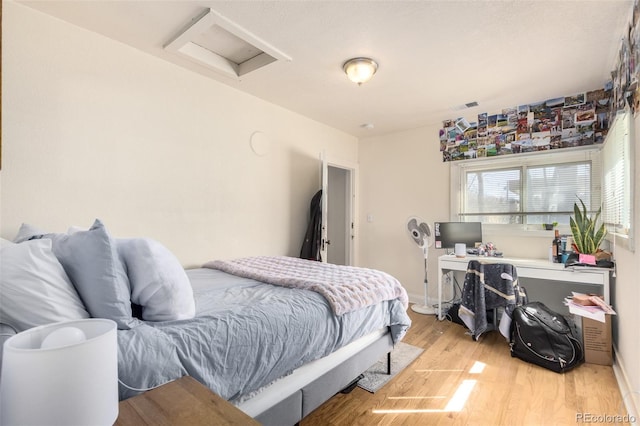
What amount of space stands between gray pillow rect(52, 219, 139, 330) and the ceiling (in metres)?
1.60

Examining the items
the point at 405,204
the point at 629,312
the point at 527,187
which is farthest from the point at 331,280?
the point at 527,187

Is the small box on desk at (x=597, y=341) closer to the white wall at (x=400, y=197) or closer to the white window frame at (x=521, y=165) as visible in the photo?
the white window frame at (x=521, y=165)

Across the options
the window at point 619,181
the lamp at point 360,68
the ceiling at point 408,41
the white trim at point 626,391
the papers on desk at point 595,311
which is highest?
the ceiling at point 408,41

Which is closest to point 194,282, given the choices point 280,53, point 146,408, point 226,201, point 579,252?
point 226,201

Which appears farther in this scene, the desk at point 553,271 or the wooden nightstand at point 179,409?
the desk at point 553,271

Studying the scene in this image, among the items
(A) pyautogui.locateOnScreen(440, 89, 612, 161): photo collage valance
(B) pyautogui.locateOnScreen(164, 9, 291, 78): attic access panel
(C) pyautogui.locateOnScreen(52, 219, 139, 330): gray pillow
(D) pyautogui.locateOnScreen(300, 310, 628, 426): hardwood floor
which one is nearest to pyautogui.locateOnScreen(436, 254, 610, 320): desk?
(D) pyautogui.locateOnScreen(300, 310, 628, 426): hardwood floor

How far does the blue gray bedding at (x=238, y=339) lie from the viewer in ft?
3.47

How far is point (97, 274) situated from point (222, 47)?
2134 millimetres

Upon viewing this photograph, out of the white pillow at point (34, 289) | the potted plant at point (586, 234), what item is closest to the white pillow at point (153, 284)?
the white pillow at point (34, 289)

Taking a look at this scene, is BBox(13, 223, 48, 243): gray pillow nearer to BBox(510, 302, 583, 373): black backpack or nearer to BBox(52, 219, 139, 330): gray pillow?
BBox(52, 219, 139, 330): gray pillow

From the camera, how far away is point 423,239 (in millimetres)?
3797

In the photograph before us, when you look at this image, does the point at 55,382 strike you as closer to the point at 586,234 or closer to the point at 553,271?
the point at 553,271

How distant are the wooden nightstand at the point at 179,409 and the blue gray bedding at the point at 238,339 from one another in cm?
19

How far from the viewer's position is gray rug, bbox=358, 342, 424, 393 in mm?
2131
